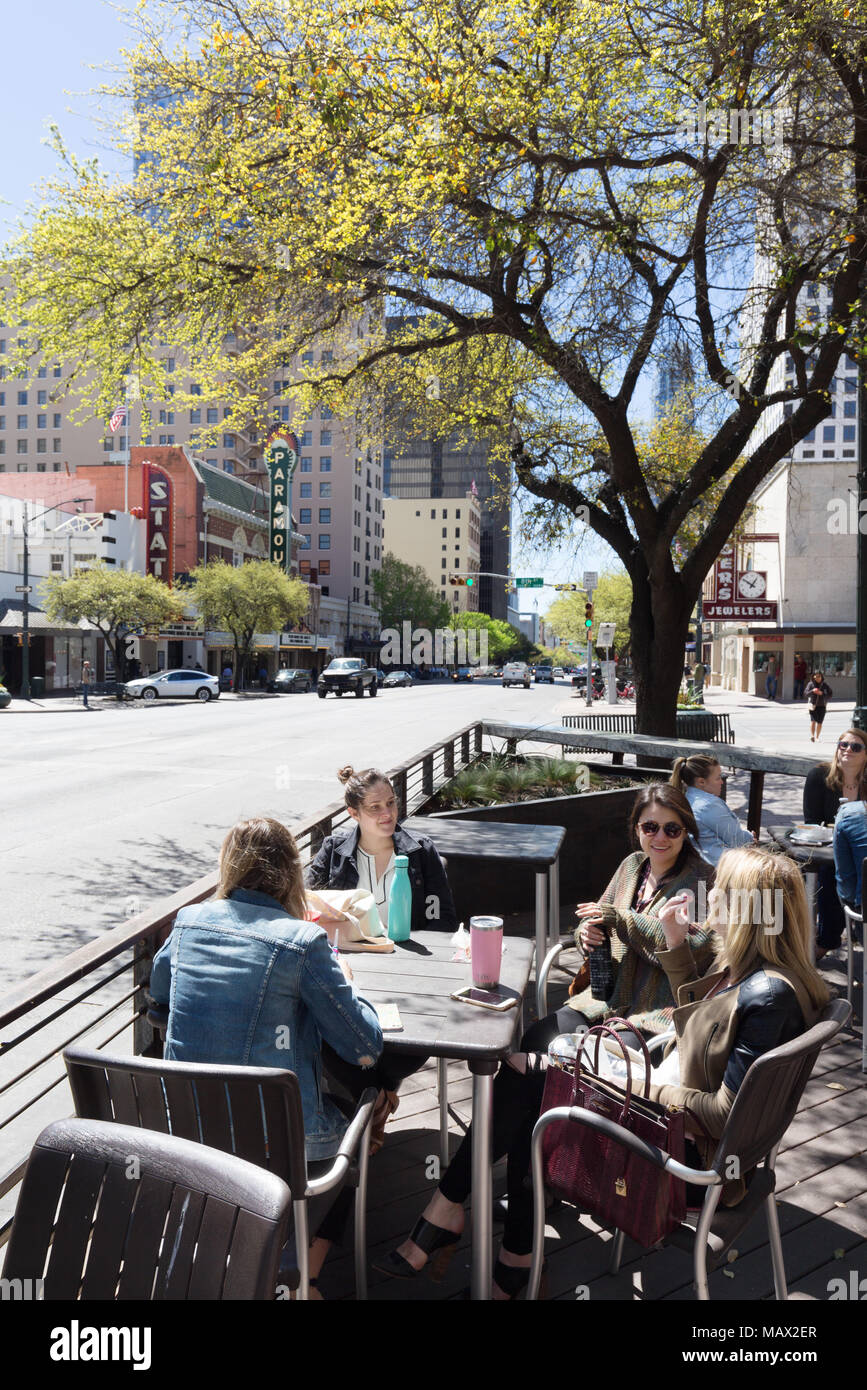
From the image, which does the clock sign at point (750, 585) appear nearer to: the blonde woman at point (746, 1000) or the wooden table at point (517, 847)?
the wooden table at point (517, 847)

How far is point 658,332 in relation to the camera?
10.9 m

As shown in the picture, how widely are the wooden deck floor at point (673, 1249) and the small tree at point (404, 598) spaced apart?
343ft

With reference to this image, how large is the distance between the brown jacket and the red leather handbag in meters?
0.09

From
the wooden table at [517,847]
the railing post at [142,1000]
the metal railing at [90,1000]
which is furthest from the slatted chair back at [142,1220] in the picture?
the wooden table at [517,847]

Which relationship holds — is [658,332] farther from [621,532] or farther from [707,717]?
[707,717]

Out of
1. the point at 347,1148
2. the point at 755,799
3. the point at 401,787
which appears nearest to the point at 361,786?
the point at 347,1148

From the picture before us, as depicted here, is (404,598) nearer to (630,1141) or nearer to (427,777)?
(427,777)

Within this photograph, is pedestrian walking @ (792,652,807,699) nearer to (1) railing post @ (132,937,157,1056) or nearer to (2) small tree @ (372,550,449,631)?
(1) railing post @ (132,937,157,1056)

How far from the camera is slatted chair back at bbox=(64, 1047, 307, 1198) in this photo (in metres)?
2.23

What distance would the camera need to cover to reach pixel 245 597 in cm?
5747

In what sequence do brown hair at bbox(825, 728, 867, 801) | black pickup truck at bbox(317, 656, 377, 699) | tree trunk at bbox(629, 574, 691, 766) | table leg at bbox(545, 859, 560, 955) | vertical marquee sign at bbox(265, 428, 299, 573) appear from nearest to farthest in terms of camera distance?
table leg at bbox(545, 859, 560, 955) → brown hair at bbox(825, 728, 867, 801) → tree trunk at bbox(629, 574, 691, 766) → black pickup truck at bbox(317, 656, 377, 699) → vertical marquee sign at bbox(265, 428, 299, 573)

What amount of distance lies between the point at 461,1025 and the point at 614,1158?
624mm

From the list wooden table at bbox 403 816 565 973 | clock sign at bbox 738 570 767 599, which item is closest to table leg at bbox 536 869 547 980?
wooden table at bbox 403 816 565 973

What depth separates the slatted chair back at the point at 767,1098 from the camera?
2416 millimetres
